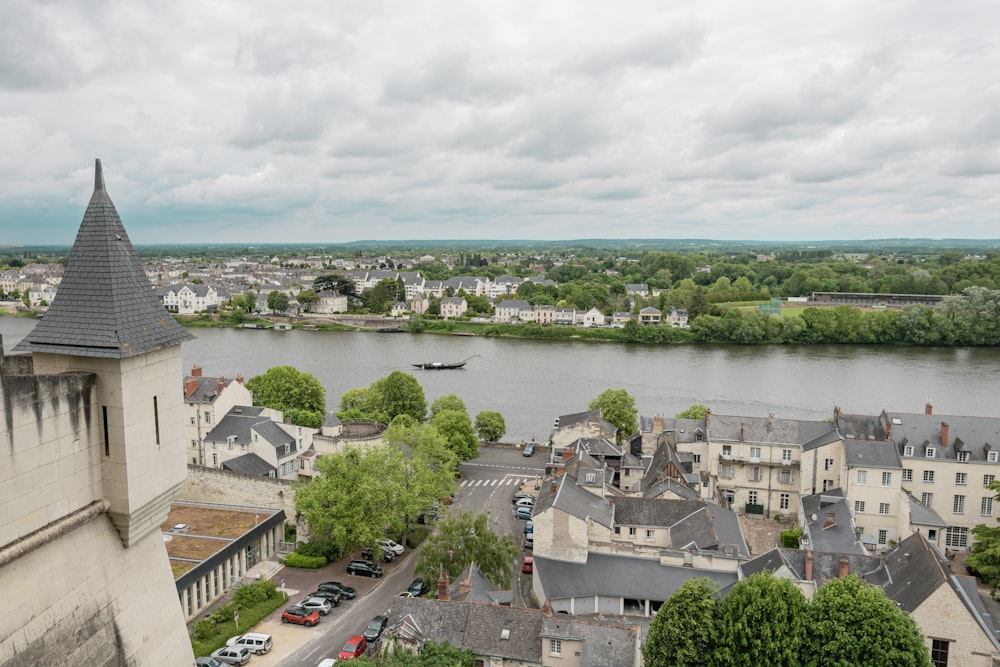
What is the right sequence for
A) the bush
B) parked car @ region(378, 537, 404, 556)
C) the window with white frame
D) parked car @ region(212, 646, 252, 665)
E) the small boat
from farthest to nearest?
the small boat, the window with white frame, parked car @ region(378, 537, 404, 556), the bush, parked car @ region(212, 646, 252, 665)

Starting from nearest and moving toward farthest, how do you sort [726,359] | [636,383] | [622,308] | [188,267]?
[636,383] → [726,359] → [622,308] → [188,267]

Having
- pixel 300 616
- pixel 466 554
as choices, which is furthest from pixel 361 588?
pixel 466 554

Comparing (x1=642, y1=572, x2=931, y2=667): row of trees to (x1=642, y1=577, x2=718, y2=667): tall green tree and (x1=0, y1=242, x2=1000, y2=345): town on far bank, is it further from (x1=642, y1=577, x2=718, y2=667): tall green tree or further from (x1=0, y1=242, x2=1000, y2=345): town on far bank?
(x1=0, y1=242, x2=1000, y2=345): town on far bank

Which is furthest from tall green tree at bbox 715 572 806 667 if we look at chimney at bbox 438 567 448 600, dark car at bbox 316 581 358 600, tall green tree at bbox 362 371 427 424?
tall green tree at bbox 362 371 427 424

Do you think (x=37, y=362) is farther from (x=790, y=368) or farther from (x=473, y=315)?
(x=473, y=315)

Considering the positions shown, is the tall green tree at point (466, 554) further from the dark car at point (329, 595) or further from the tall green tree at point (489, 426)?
the tall green tree at point (489, 426)

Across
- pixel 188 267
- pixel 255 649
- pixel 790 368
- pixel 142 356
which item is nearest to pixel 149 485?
pixel 142 356
